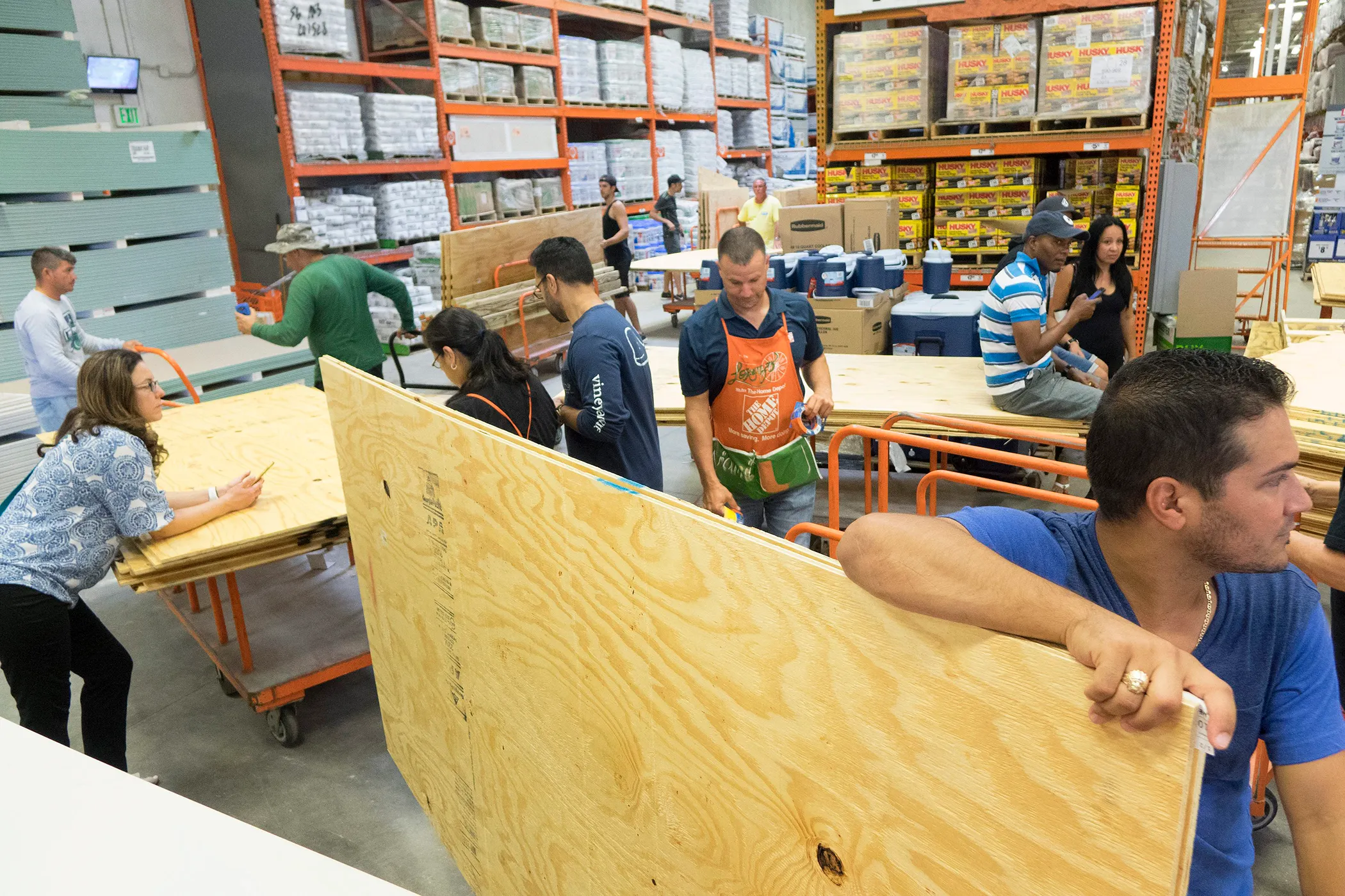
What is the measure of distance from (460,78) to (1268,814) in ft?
35.1

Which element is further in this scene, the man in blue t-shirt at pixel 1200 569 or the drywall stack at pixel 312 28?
the drywall stack at pixel 312 28

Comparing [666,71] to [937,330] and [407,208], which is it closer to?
[407,208]

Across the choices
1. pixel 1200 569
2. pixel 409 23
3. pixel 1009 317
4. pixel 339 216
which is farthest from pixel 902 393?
pixel 409 23

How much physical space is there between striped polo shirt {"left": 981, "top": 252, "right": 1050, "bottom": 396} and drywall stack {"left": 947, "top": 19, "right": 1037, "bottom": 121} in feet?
12.0

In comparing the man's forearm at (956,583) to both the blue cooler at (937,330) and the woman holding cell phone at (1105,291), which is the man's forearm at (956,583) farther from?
the blue cooler at (937,330)

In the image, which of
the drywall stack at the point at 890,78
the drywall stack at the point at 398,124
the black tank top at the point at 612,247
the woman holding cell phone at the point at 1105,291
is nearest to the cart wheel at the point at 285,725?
the woman holding cell phone at the point at 1105,291

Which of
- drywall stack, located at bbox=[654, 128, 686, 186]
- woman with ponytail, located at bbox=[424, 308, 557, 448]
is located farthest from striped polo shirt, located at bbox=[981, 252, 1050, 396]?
drywall stack, located at bbox=[654, 128, 686, 186]

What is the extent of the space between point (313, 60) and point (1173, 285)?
992cm

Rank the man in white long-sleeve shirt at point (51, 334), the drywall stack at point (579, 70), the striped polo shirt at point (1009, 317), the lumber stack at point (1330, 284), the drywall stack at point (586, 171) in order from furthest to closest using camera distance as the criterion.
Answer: the drywall stack at point (586, 171) → the drywall stack at point (579, 70) → the lumber stack at point (1330, 284) → the man in white long-sleeve shirt at point (51, 334) → the striped polo shirt at point (1009, 317)

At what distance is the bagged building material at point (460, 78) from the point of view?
1061cm

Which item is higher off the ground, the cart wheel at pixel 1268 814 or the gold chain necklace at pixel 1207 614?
the gold chain necklace at pixel 1207 614

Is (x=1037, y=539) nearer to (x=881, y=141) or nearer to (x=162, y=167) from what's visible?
(x=881, y=141)

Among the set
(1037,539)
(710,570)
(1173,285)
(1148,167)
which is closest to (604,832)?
(710,570)

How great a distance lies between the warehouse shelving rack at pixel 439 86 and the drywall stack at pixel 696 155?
1.75ft
